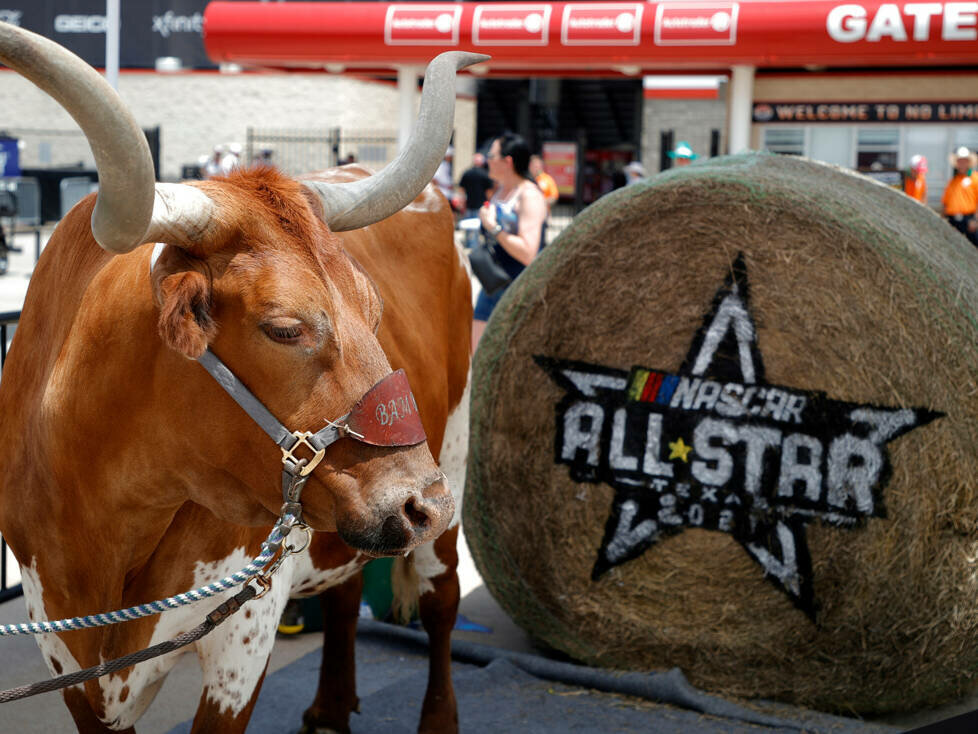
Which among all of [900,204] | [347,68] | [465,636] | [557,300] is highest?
[347,68]

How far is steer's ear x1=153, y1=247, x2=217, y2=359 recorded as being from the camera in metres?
1.98

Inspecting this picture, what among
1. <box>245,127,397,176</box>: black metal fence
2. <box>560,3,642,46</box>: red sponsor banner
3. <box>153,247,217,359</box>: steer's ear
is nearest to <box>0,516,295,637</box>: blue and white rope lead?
<box>153,247,217,359</box>: steer's ear

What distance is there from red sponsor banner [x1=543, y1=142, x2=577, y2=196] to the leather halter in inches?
942

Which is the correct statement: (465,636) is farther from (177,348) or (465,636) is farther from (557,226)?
(557,226)

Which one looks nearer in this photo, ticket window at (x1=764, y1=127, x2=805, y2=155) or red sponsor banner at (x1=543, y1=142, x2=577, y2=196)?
ticket window at (x1=764, y1=127, x2=805, y2=155)

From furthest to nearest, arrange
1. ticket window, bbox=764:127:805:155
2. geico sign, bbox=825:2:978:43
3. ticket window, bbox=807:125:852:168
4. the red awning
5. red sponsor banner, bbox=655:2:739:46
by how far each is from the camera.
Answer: ticket window, bbox=807:125:852:168
ticket window, bbox=764:127:805:155
red sponsor banner, bbox=655:2:739:46
the red awning
geico sign, bbox=825:2:978:43

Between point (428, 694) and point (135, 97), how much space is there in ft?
91.8

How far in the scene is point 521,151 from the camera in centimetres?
646

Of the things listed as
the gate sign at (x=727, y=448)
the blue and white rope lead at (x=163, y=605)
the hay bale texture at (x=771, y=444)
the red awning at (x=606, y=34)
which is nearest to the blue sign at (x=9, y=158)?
the red awning at (x=606, y=34)

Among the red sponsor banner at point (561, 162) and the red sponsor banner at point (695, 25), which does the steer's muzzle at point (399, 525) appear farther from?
the red sponsor banner at point (561, 162)

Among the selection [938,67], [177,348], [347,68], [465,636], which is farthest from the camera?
[347,68]

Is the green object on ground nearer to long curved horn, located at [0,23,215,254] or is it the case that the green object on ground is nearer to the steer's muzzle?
the steer's muzzle

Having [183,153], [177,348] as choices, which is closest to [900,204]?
[177,348]

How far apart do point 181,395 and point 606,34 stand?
15254 millimetres
